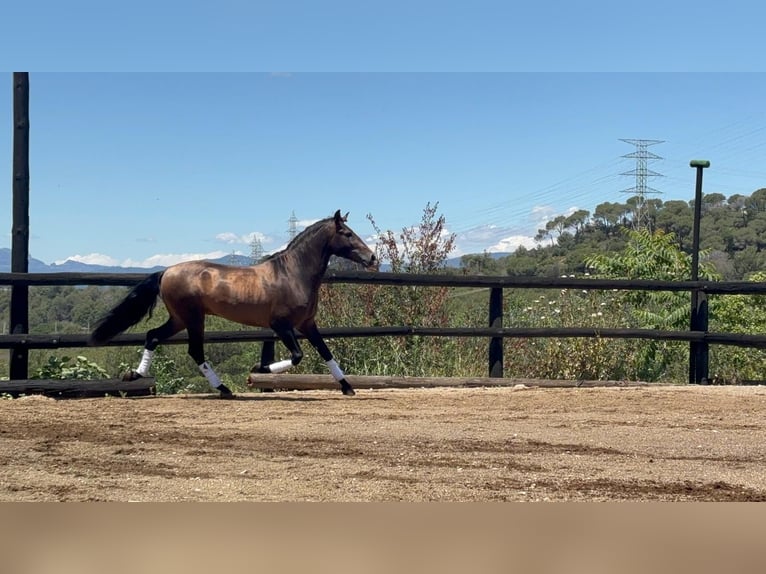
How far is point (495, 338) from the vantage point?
36.5 ft

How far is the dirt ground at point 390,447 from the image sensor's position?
179 inches

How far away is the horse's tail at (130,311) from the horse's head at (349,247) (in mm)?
2070

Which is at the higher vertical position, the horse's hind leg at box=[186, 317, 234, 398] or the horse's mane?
the horse's mane

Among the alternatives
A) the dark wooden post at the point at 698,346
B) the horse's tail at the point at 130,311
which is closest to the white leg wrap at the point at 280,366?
the horse's tail at the point at 130,311

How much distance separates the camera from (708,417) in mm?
8055

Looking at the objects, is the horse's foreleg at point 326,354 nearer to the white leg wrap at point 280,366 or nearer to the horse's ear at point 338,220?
the white leg wrap at point 280,366

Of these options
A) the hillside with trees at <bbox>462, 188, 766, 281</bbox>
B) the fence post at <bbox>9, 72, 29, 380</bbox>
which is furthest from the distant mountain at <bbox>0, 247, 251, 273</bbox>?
the hillside with trees at <bbox>462, 188, 766, 281</bbox>

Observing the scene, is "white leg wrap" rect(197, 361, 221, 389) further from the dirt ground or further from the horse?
the dirt ground

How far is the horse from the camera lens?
9391 millimetres

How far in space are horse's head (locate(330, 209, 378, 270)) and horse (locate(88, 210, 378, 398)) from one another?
0.16 meters

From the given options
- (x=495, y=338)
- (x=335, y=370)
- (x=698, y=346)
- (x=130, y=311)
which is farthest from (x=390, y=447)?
(x=698, y=346)

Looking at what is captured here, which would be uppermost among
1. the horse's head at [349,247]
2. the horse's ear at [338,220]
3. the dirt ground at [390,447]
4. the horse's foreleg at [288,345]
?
the horse's ear at [338,220]

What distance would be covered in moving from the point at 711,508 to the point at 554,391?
29.5 feet

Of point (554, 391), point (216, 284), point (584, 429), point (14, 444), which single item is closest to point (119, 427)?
point (14, 444)
